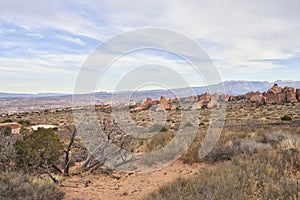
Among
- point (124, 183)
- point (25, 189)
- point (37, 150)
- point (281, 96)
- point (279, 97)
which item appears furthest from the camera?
point (281, 96)

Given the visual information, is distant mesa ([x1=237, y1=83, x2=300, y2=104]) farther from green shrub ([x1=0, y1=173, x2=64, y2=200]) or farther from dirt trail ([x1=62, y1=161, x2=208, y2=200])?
green shrub ([x1=0, y1=173, x2=64, y2=200])

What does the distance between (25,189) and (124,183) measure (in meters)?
2.31

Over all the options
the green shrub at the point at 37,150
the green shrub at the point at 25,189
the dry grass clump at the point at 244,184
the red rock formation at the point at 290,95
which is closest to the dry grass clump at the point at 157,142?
the green shrub at the point at 37,150

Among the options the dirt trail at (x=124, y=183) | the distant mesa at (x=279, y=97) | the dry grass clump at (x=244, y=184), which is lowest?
the dirt trail at (x=124, y=183)

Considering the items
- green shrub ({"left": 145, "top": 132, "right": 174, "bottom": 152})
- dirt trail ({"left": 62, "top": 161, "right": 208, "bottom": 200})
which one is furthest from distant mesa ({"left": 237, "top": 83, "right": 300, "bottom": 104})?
dirt trail ({"left": 62, "top": 161, "right": 208, "bottom": 200})

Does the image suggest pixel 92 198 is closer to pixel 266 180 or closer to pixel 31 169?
pixel 31 169

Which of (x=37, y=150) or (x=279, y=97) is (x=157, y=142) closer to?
(x=37, y=150)

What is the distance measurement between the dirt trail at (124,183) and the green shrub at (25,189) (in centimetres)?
37

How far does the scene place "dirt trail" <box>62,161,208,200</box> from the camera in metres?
5.21

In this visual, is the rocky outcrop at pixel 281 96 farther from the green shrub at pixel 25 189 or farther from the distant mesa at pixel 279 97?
the green shrub at pixel 25 189

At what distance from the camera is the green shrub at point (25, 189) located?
4.37 metres

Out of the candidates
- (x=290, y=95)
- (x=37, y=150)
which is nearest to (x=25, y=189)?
(x=37, y=150)

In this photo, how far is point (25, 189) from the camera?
4.58m

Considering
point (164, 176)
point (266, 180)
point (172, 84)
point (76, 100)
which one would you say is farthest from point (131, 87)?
point (266, 180)
